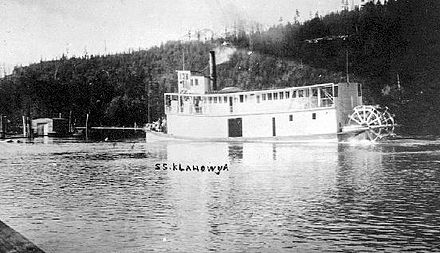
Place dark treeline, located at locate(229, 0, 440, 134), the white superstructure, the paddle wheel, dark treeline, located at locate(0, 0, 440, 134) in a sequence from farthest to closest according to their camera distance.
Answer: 1. dark treeline, located at locate(229, 0, 440, 134)
2. the white superstructure
3. the paddle wheel
4. dark treeline, located at locate(0, 0, 440, 134)

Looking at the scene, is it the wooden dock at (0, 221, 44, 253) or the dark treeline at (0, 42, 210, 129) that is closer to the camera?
the wooden dock at (0, 221, 44, 253)

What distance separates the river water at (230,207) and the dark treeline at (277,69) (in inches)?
168

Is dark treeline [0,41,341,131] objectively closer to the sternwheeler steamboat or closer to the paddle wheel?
the sternwheeler steamboat

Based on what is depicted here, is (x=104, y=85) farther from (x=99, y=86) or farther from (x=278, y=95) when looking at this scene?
(x=278, y=95)

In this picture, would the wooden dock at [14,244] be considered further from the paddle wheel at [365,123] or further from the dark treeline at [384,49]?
the paddle wheel at [365,123]

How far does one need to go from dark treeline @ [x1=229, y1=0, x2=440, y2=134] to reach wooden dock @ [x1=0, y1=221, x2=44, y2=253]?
13855 millimetres

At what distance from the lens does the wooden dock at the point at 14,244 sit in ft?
14.2

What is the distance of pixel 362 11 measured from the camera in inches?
1361

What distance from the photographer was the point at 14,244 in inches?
177

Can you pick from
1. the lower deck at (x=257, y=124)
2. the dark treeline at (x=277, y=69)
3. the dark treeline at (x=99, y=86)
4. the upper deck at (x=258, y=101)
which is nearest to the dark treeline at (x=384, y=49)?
the dark treeline at (x=277, y=69)

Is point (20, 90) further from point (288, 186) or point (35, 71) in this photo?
point (288, 186)

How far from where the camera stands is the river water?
205 inches

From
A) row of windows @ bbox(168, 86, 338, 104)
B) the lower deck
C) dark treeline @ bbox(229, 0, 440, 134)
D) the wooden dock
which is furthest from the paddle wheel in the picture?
the wooden dock

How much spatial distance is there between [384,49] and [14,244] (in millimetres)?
31192
